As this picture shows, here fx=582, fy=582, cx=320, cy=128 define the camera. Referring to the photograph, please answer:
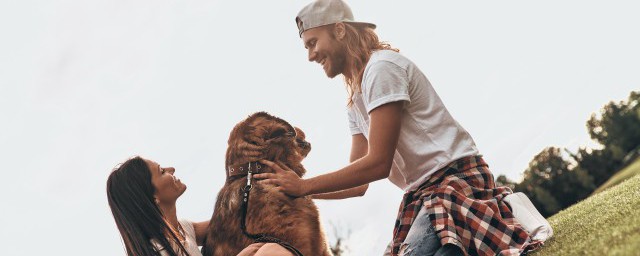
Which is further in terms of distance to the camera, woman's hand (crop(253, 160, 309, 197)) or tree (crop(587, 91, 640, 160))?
tree (crop(587, 91, 640, 160))

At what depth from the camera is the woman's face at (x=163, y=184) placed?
15.2 feet

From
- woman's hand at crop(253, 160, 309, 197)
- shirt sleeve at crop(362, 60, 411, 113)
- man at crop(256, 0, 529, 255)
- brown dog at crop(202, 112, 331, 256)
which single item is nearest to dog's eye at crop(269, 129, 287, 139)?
brown dog at crop(202, 112, 331, 256)

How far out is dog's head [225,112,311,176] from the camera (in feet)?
15.2

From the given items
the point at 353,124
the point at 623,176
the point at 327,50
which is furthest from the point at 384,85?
the point at 623,176

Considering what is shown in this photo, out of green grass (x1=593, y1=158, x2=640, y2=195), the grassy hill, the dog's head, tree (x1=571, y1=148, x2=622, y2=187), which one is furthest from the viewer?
tree (x1=571, y1=148, x2=622, y2=187)

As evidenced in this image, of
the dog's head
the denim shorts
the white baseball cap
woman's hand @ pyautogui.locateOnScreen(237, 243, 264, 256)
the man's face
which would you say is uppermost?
the white baseball cap

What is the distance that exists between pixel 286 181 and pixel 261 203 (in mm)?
262

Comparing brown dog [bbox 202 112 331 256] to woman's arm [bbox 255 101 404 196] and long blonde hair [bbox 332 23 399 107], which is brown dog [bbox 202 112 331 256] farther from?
long blonde hair [bbox 332 23 399 107]

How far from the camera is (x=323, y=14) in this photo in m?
4.08

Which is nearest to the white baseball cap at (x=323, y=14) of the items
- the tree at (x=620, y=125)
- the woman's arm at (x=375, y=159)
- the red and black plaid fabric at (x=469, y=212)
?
the woman's arm at (x=375, y=159)

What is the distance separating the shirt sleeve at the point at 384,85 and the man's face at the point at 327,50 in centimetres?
38

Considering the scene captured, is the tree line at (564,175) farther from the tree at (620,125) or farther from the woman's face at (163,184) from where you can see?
the woman's face at (163,184)

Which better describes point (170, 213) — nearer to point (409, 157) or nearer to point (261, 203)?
point (261, 203)

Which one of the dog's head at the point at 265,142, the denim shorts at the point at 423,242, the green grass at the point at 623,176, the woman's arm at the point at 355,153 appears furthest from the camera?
the green grass at the point at 623,176
